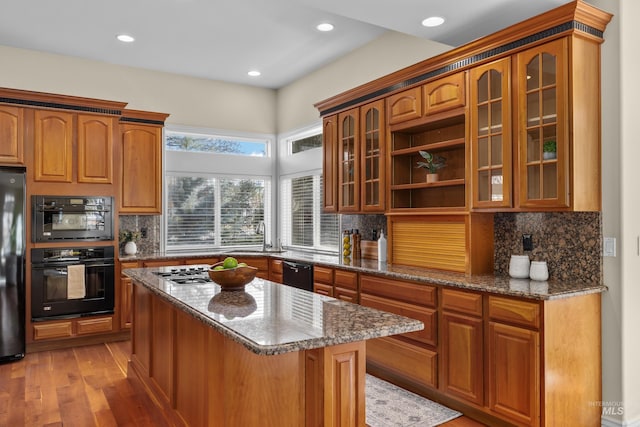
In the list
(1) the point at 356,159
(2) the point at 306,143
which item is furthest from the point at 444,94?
(2) the point at 306,143

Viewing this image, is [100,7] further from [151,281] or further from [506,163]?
[506,163]

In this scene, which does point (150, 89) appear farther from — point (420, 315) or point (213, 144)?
point (420, 315)

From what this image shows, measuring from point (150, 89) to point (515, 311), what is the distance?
16.6ft

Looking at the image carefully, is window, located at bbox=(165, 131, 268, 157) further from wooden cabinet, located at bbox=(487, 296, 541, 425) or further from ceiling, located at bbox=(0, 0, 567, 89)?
wooden cabinet, located at bbox=(487, 296, 541, 425)

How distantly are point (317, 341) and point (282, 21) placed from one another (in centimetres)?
358

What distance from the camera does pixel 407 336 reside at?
3.63 m

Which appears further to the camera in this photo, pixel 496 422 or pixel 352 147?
pixel 352 147

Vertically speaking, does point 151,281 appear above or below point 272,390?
above

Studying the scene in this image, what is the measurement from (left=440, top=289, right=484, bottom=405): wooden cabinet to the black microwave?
12.1ft

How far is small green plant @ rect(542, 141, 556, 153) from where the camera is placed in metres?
2.93

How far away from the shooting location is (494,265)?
3.65 metres

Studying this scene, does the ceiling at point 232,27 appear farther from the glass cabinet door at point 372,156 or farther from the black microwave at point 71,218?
the black microwave at point 71,218

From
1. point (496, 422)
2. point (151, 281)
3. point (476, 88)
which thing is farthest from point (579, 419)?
point (151, 281)

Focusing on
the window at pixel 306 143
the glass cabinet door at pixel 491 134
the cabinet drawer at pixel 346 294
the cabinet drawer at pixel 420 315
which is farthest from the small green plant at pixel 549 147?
the window at pixel 306 143
